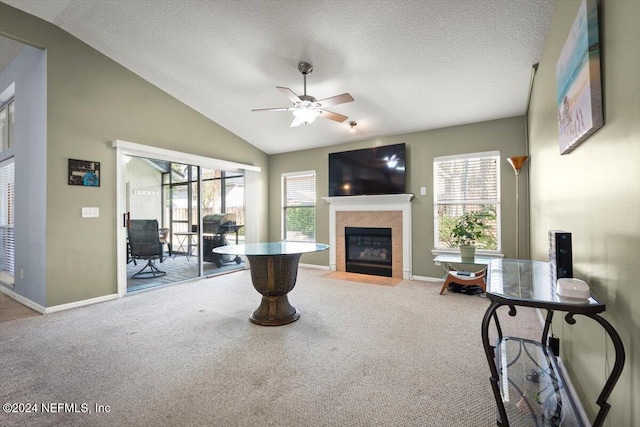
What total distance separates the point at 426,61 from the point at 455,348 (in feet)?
9.29

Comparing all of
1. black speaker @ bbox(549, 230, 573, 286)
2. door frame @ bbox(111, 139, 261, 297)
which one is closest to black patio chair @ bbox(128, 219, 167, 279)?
door frame @ bbox(111, 139, 261, 297)

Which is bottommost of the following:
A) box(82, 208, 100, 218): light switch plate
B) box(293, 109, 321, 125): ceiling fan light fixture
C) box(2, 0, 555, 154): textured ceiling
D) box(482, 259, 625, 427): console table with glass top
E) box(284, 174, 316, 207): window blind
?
box(482, 259, 625, 427): console table with glass top

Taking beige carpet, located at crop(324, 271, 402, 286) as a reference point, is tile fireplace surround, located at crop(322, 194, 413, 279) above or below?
above

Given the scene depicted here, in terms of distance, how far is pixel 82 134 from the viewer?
363cm

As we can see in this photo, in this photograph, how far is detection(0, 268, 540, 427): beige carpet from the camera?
1657 millimetres

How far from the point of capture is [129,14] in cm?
316

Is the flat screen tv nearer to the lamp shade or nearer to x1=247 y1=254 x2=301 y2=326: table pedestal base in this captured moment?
the lamp shade

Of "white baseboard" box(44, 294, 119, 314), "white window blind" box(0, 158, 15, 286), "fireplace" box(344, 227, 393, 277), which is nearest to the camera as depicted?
"white baseboard" box(44, 294, 119, 314)

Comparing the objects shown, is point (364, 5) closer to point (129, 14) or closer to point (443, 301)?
point (129, 14)

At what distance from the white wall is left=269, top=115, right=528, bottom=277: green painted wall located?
148 inches

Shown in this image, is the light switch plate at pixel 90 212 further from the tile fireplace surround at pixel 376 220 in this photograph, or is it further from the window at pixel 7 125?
the tile fireplace surround at pixel 376 220

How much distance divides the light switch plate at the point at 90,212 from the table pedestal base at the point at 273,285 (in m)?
2.29

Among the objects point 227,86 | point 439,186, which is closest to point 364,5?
point 227,86

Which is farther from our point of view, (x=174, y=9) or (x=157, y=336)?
(x=174, y=9)
